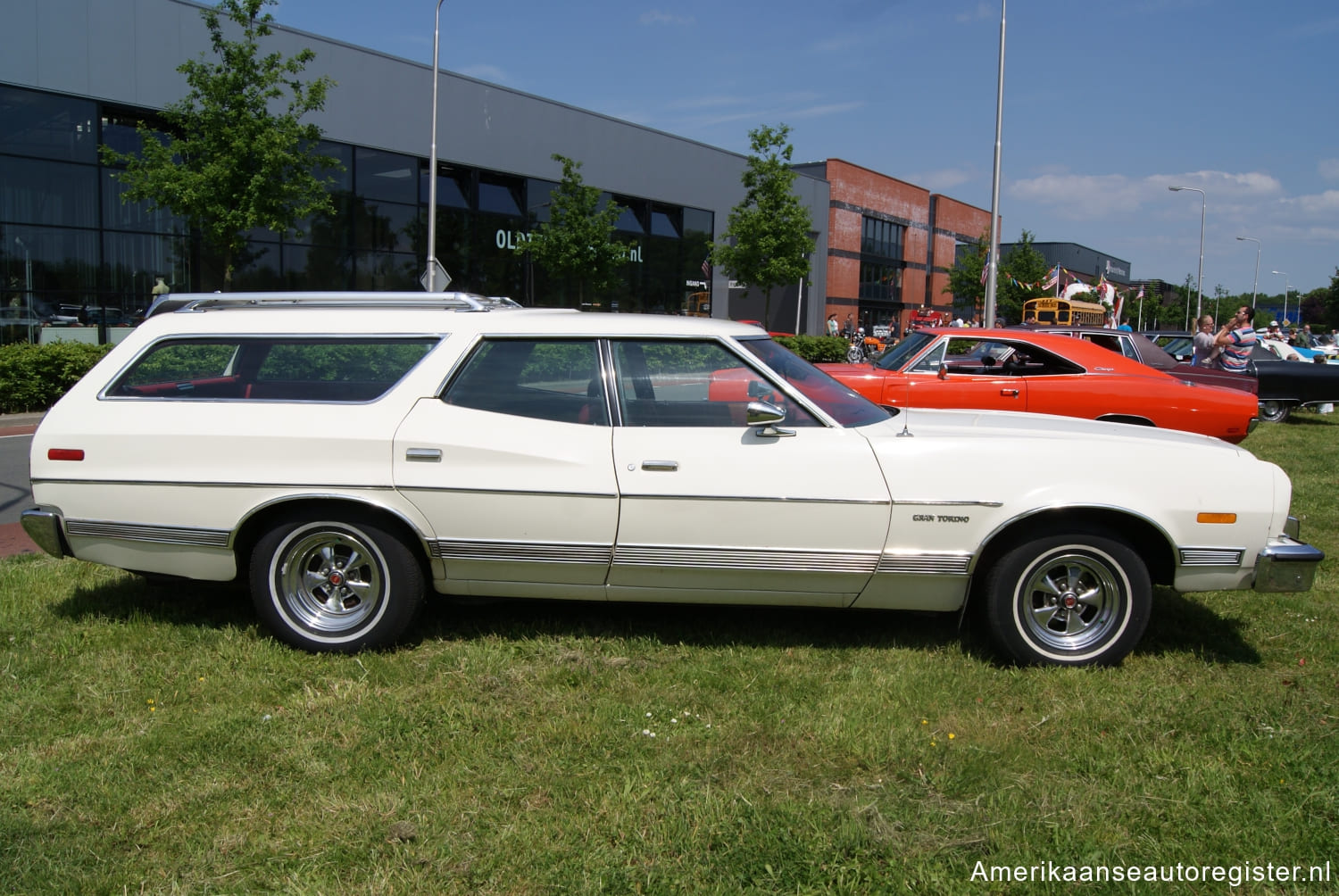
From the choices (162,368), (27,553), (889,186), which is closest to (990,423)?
(162,368)

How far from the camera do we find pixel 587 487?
436 cm

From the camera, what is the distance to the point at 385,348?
4.64 metres

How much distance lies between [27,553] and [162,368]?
2713mm

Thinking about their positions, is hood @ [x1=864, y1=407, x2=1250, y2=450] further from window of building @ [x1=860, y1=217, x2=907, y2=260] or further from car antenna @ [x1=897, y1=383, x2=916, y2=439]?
window of building @ [x1=860, y1=217, x2=907, y2=260]

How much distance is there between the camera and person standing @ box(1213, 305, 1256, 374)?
14.7 metres

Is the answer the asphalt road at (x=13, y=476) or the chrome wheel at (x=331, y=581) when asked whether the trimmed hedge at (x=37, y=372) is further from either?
the chrome wheel at (x=331, y=581)

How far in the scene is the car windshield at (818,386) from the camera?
458 cm

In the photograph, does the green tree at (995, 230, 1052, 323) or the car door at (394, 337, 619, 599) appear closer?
the car door at (394, 337, 619, 599)

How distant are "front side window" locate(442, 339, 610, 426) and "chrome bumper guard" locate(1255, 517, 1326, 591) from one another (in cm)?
299

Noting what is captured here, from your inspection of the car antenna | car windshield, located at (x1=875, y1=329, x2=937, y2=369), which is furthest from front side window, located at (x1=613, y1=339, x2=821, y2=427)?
car windshield, located at (x1=875, y1=329, x2=937, y2=369)

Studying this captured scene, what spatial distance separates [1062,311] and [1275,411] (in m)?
20.4

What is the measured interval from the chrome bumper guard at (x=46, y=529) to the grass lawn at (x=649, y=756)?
18.6 inches

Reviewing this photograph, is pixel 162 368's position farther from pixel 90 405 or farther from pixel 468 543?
pixel 468 543

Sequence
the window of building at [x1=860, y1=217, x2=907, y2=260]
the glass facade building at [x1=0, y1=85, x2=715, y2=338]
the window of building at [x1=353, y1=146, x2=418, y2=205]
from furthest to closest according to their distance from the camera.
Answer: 1. the window of building at [x1=860, y1=217, x2=907, y2=260]
2. the window of building at [x1=353, y1=146, x2=418, y2=205]
3. the glass facade building at [x1=0, y1=85, x2=715, y2=338]
